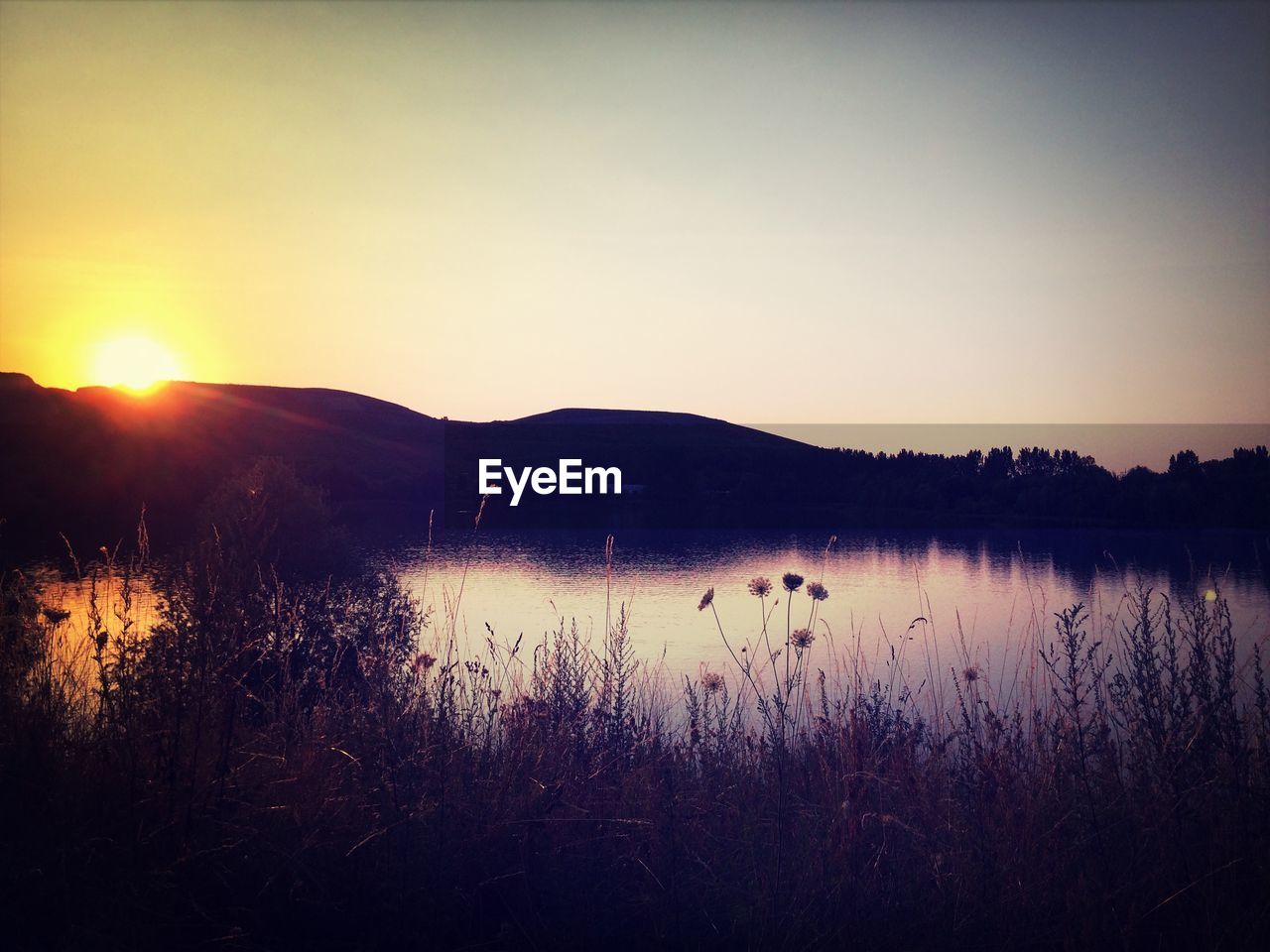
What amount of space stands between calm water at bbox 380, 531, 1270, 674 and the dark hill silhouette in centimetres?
335

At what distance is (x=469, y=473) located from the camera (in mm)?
70188

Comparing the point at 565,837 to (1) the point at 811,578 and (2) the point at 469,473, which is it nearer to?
(1) the point at 811,578

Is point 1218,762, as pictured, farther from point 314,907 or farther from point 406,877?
point 314,907

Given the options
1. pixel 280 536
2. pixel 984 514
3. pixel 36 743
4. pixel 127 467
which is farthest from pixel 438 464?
pixel 36 743

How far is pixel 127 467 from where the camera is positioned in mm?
34844

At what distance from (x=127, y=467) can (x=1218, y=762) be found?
39.7 metres

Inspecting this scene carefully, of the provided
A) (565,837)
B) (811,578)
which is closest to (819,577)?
(811,578)

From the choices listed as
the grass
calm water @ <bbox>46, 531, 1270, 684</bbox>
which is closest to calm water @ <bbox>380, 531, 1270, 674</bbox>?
calm water @ <bbox>46, 531, 1270, 684</bbox>

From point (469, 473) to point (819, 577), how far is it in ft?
132

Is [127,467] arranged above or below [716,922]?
above

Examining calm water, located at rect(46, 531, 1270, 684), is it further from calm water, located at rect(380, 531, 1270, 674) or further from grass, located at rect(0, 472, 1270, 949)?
grass, located at rect(0, 472, 1270, 949)

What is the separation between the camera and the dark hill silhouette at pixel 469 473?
3117 cm

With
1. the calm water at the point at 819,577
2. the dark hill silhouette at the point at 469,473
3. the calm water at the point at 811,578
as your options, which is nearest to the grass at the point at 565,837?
the calm water at the point at 811,578

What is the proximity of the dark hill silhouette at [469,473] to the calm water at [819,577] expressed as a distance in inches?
132
